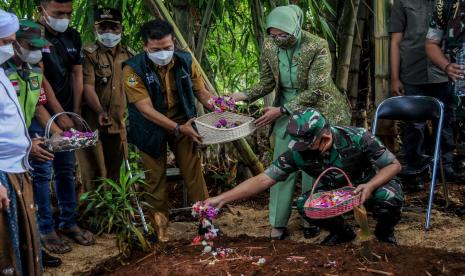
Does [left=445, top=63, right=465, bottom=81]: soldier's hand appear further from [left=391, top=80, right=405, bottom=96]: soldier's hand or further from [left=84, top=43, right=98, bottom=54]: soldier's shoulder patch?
[left=84, top=43, right=98, bottom=54]: soldier's shoulder patch

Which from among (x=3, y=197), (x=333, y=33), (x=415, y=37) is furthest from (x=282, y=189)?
(x=333, y=33)

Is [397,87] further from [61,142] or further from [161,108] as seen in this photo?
[61,142]

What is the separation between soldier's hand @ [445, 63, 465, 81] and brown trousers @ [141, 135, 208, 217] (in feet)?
6.12

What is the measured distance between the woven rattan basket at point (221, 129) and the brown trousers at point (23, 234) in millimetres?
1264

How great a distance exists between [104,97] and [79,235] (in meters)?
1.03

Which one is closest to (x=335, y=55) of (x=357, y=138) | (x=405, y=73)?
(x=405, y=73)

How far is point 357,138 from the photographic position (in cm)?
366

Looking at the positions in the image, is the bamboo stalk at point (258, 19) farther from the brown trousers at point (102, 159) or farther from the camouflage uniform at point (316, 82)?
the brown trousers at point (102, 159)

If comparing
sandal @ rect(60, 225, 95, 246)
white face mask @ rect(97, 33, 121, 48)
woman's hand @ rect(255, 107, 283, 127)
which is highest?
white face mask @ rect(97, 33, 121, 48)

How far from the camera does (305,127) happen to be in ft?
11.2

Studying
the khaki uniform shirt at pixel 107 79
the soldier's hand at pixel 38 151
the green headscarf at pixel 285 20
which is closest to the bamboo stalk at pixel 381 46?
the green headscarf at pixel 285 20

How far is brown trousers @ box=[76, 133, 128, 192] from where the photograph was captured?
4684 millimetres

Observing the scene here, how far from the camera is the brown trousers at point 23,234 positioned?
9.73ft

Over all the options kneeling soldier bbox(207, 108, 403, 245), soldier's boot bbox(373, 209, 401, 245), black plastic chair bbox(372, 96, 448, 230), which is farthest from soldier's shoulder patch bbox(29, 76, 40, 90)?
black plastic chair bbox(372, 96, 448, 230)
